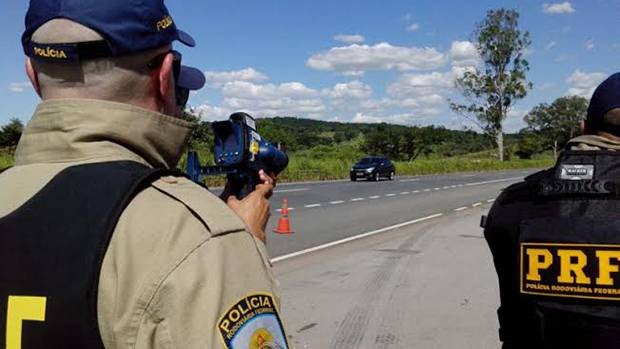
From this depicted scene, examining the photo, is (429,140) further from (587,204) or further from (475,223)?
(587,204)

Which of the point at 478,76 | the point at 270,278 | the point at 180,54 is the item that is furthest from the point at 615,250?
the point at 478,76

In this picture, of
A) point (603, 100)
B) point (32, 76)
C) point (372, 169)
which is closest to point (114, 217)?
point (32, 76)

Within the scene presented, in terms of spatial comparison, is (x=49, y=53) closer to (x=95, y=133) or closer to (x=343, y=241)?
(x=95, y=133)

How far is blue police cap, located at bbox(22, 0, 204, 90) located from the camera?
51.6 inches

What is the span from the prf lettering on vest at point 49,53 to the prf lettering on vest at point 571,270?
61.9 inches

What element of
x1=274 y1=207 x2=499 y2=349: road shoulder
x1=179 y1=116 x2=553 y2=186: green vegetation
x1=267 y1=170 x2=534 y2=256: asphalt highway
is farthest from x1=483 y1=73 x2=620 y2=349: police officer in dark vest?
x1=179 y1=116 x2=553 y2=186: green vegetation

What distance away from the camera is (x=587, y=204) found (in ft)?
6.92

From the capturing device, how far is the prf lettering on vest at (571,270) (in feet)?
6.73

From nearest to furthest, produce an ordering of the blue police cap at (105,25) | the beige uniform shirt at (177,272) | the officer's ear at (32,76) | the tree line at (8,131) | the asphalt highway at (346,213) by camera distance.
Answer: the beige uniform shirt at (177,272)
the blue police cap at (105,25)
the officer's ear at (32,76)
the asphalt highway at (346,213)
the tree line at (8,131)

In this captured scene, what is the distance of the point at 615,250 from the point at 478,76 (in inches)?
2667

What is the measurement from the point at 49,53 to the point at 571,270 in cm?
169

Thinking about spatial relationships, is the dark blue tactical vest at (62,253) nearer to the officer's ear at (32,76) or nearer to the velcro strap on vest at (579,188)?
the officer's ear at (32,76)

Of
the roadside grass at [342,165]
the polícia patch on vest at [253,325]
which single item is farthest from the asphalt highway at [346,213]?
the roadside grass at [342,165]

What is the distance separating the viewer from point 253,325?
45.1 inches
